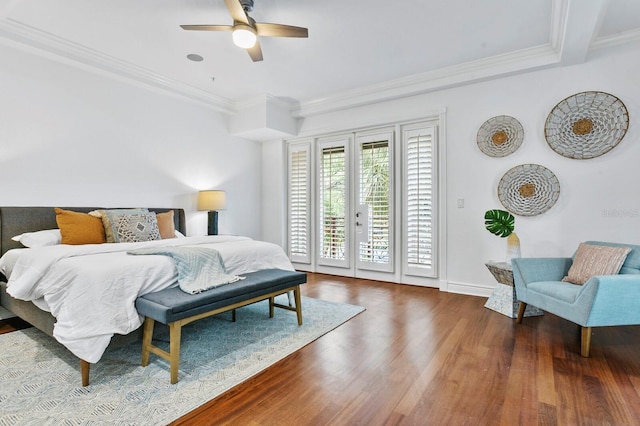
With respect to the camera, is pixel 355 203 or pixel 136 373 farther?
pixel 355 203

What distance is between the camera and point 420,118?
4559mm

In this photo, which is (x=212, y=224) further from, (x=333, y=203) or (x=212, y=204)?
(x=333, y=203)

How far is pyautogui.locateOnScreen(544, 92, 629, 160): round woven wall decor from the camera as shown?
3.35 m

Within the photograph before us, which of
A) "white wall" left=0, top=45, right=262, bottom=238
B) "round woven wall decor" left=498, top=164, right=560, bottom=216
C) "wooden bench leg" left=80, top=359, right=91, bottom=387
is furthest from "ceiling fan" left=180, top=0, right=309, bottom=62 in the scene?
"round woven wall decor" left=498, top=164, right=560, bottom=216

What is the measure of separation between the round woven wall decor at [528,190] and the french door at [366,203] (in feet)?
2.82

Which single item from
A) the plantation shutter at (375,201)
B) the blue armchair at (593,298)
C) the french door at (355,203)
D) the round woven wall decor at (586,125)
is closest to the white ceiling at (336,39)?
the round woven wall decor at (586,125)

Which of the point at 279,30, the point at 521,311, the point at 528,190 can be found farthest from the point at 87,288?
the point at 528,190

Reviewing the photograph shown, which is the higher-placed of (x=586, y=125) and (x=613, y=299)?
(x=586, y=125)

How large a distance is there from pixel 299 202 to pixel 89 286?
13.0 feet

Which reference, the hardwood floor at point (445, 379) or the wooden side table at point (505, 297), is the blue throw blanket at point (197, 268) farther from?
the wooden side table at point (505, 297)

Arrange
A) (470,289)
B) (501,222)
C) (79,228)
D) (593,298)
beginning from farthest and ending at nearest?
(470,289), (501,222), (79,228), (593,298)

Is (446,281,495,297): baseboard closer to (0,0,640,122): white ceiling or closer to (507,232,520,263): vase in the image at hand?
(507,232,520,263): vase

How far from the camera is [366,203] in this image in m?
5.05

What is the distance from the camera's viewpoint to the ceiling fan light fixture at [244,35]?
2.74m
